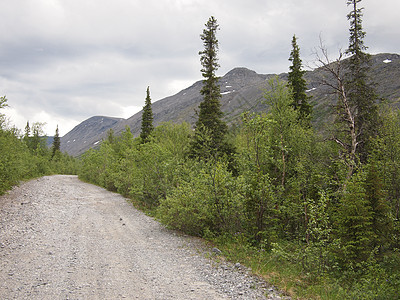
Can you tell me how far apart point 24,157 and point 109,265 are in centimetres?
3152

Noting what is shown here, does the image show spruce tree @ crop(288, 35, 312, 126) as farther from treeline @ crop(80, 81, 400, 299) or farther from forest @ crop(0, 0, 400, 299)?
treeline @ crop(80, 81, 400, 299)

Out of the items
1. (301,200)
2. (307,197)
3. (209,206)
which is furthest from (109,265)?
(307,197)

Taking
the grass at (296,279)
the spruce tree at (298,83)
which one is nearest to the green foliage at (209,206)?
the grass at (296,279)

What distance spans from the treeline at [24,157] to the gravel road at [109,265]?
885 centimetres

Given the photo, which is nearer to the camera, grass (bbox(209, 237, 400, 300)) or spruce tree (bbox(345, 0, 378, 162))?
grass (bbox(209, 237, 400, 300))

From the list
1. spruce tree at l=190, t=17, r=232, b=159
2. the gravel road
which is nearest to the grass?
the gravel road

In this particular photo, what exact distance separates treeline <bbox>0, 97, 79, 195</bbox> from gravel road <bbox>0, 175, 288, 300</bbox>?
29.0 feet

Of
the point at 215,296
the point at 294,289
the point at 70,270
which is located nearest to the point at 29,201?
the point at 70,270

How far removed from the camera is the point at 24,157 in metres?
31.3

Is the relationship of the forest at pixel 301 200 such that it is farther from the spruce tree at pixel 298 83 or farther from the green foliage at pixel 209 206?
the spruce tree at pixel 298 83

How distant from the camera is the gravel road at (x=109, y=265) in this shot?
5.62 metres

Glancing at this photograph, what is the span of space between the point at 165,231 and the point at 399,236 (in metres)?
9.90

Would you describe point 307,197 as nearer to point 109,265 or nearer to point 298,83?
point 109,265

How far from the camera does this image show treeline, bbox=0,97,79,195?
18.8 meters
